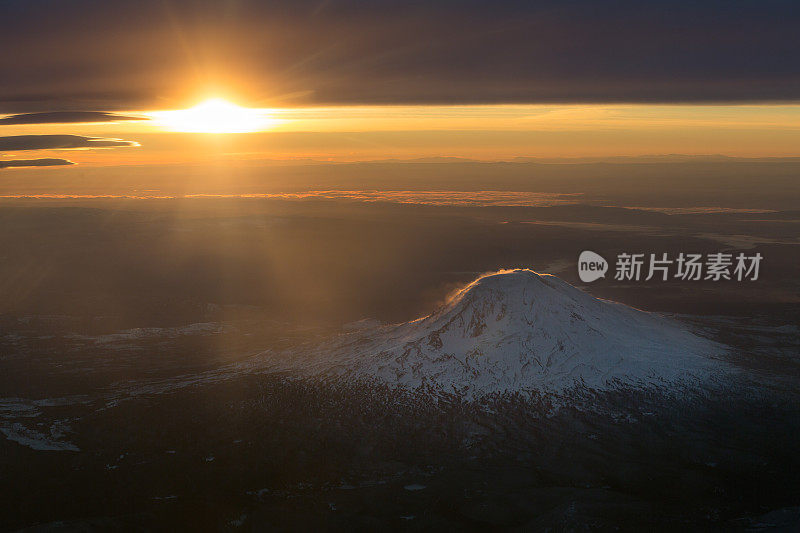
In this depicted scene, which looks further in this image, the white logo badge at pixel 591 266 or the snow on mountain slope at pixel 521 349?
the white logo badge at pixel 591 266

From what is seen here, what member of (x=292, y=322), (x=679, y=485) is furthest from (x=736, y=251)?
(x=679, y=485)

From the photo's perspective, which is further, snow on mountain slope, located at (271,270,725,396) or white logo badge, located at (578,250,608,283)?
white logo badge, located at (578,250,608,283)

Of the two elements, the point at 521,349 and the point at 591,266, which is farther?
the point at 591,266

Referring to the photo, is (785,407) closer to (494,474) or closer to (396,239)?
(494,474)

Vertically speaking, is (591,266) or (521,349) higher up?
(521,349)
